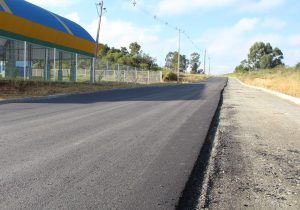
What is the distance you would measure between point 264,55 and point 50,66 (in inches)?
5424

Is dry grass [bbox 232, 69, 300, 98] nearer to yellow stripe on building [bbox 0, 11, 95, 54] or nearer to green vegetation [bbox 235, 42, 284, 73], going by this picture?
yellow stripe on building [bbox 0, 11, 95, 54]

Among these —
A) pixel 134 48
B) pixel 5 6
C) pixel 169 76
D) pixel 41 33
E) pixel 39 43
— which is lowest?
pixel 169 76

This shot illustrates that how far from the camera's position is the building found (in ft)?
100

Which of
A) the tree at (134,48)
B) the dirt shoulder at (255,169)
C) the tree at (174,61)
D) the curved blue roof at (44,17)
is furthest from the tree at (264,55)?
the dirt shoulder at (255,169)

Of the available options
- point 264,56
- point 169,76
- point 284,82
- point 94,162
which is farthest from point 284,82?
point 264,56

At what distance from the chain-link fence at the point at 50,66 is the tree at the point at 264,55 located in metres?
115

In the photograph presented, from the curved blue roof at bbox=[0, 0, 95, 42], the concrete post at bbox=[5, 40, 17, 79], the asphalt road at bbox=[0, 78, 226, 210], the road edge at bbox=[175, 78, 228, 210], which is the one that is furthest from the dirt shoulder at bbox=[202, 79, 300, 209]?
the curved blue roof at bbox=[0, 0, 95, 42]

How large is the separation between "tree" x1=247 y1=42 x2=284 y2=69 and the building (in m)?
127

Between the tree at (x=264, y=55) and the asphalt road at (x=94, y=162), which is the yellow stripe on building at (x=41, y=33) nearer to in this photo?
the asphalt road at (x=94, y=162)

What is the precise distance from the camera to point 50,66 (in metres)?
36.0

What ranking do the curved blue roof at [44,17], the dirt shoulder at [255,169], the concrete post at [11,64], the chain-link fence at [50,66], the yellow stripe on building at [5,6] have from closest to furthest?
the dirt shoulder at [255,169]
the concrete post at [11,64]
the yellow stripe on building at [5,6]
the chain-link fence at [50,66]
the curved blue roof at [44,17]

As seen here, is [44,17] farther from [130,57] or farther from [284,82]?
[130,57]

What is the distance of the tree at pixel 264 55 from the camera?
532ft

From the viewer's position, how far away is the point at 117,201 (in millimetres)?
5094
